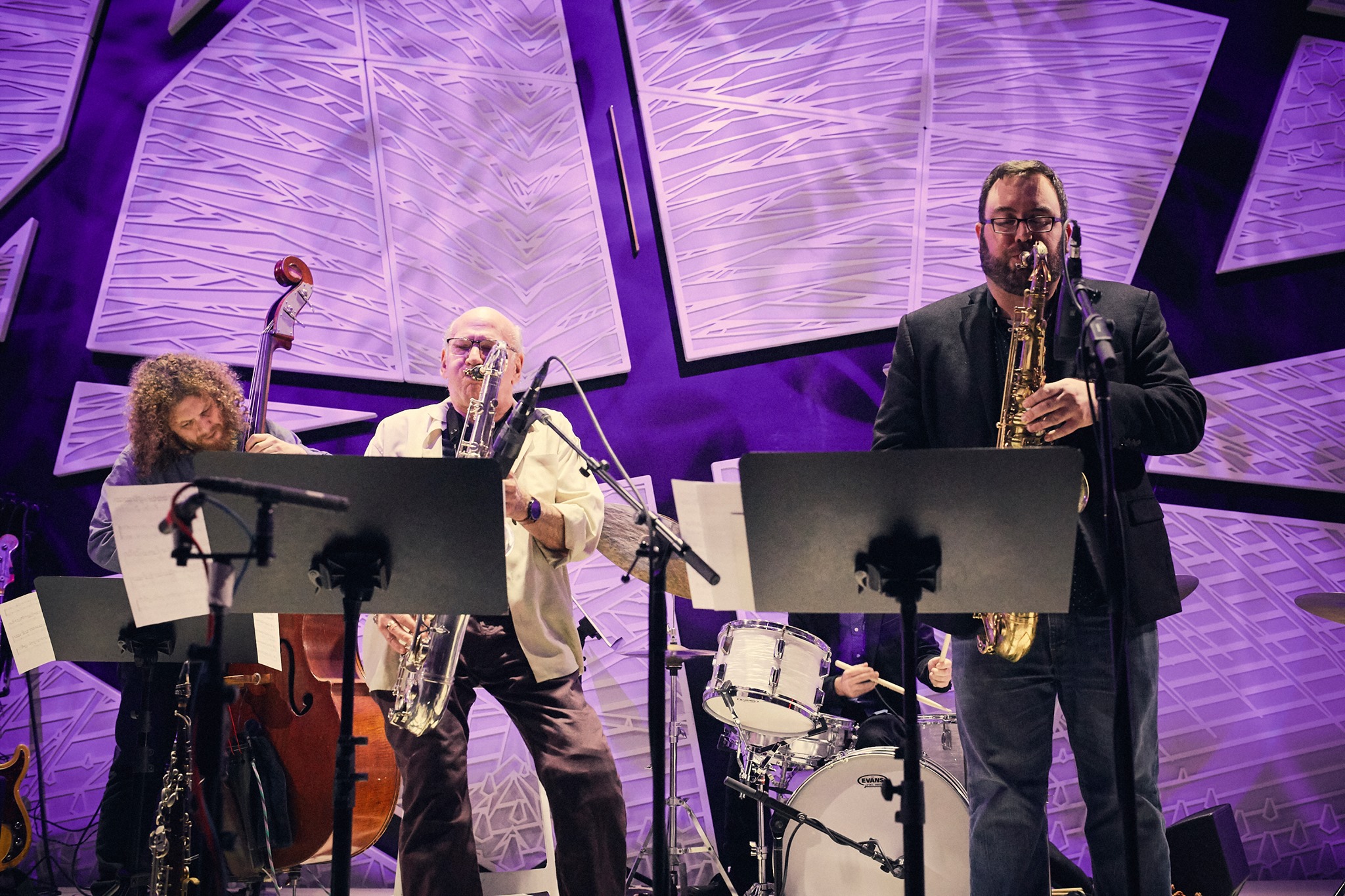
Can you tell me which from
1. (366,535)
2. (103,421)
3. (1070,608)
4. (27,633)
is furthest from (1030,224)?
(103,421)

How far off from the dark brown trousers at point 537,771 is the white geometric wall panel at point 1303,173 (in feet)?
12.0

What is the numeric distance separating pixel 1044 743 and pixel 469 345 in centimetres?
220

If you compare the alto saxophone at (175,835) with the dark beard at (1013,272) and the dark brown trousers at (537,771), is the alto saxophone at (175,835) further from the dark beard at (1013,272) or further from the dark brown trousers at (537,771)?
the dark beard at (1013,272)

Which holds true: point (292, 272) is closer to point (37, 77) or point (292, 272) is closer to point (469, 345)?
point (469, 345)

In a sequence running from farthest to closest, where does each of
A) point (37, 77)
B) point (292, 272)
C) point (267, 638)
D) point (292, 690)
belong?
1. point (37, 77)
2. point (292, 272)
3. point (292, 690)
4. point (267, 638)

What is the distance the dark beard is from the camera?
8.43 ft

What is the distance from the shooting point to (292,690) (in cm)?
334

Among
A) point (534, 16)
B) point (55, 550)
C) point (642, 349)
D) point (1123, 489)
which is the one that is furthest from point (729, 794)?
point (534, 16)

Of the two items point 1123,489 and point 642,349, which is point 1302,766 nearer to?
point 1123,489

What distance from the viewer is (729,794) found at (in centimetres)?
429

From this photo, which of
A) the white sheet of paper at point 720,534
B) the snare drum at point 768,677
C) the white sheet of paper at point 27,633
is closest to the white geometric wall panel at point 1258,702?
the snare drum at point 768,677

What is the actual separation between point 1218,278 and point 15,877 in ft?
19.9

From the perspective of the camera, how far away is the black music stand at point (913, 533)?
2008 mm

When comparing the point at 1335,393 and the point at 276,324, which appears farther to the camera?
the point at 1335,393
